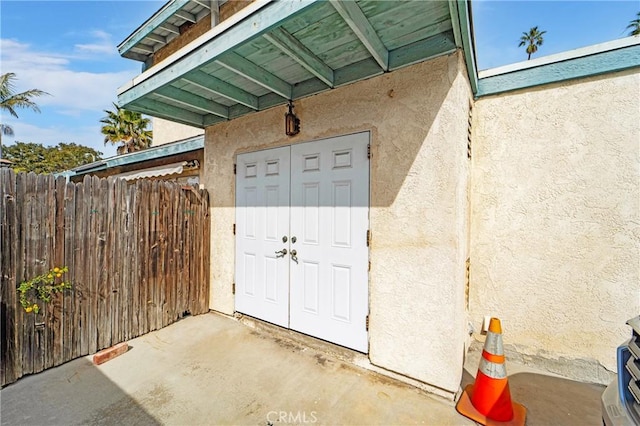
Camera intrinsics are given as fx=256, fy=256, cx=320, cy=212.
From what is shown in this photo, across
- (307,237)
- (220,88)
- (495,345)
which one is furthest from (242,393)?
(220,88)

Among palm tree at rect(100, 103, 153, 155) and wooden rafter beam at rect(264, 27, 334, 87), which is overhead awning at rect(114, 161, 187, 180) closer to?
wooden rafter beam at rect(264, 27, 334, 87)

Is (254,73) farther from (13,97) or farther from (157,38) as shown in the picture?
(13,97)

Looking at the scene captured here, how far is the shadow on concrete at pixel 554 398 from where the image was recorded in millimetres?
2393

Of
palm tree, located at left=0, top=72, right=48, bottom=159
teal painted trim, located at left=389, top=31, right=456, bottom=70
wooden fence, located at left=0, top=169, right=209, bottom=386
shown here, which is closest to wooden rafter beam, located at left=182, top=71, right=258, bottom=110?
wooden fence, located at left=0, top=169, right=209, bottom=386

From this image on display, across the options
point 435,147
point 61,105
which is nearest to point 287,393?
point 435,147

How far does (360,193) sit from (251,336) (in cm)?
273

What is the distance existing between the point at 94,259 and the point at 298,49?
3696 millimetres

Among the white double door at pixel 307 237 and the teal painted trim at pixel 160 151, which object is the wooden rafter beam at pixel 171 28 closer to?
the teal painted trim at pixel 160 151

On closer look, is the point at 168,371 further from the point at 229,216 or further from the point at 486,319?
Answer: the point at 486,319

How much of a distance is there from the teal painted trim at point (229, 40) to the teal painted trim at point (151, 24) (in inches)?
62.7

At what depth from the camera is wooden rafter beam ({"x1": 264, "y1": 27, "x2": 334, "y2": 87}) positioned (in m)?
2.35

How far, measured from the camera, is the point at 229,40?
7.86ft

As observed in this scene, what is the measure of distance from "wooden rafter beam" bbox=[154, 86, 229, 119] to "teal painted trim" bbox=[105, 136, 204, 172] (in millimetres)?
1359

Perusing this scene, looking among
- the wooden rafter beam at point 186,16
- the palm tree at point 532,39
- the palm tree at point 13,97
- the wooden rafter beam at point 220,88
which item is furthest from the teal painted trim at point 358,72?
the palm tree at point 13,97
